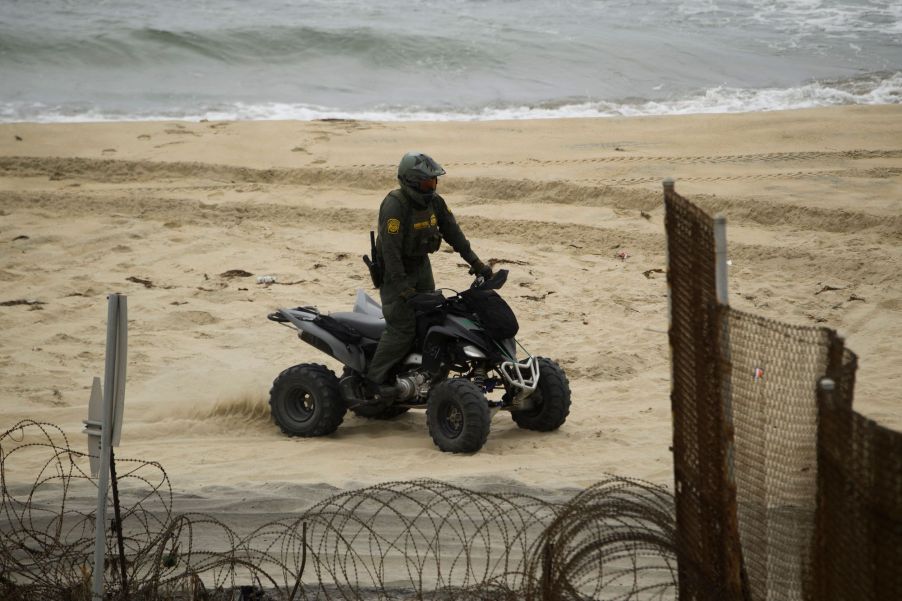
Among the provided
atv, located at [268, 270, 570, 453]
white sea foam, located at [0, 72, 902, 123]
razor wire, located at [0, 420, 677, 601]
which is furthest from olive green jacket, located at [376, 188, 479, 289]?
white sea foam, located at [0, 72, 902, 123]

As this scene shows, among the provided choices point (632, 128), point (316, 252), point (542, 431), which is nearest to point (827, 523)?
point (542, 431)

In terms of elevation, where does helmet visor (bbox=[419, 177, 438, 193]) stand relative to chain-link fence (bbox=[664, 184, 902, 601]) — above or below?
above

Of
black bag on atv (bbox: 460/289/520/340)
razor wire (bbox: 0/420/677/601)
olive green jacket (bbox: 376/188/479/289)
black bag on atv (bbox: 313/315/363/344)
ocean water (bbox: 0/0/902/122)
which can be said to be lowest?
razor wire (bbox: 0/420/677/601)

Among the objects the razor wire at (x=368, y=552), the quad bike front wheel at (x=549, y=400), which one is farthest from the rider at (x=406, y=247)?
the razor wire at (x=368, y=552)

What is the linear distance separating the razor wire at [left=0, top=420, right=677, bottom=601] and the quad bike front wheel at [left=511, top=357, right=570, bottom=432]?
1.06 m

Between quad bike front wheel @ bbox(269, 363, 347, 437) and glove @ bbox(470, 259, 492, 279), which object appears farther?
quad bike front wheel @ bbox(269, 363, 347, 437)

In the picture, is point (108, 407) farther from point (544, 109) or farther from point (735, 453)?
point (544, 109)

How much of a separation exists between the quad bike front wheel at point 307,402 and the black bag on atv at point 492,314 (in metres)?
1.29

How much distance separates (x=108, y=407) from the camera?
5.18 metres

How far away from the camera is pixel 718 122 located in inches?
676

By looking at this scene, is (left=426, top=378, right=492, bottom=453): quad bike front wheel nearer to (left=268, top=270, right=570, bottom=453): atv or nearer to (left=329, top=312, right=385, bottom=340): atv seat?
(left=268, top=270, right=570, bottom=453): atv

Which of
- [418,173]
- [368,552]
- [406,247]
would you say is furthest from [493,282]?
[368,552]

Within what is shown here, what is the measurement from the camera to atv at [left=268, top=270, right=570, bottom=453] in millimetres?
7910

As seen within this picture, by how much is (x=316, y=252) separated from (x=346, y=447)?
4.84 meters
